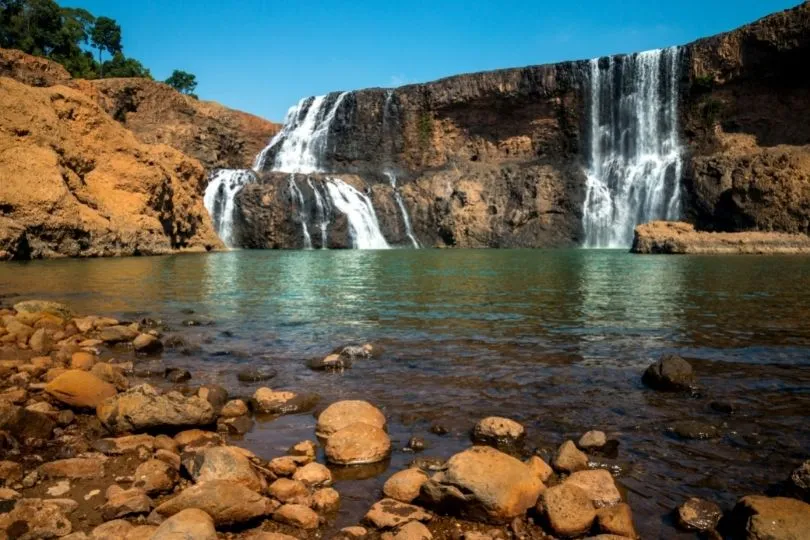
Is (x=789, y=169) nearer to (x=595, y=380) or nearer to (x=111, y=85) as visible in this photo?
(x=595, y=380)

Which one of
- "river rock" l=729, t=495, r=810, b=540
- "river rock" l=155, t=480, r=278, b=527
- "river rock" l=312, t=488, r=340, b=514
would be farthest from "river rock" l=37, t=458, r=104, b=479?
"river rock" l=729, t=495, r=810, b=540

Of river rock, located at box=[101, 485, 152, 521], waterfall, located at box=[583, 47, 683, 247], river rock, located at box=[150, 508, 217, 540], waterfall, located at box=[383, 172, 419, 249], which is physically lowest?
river rock, located at box=[101, 485, 152, 521]

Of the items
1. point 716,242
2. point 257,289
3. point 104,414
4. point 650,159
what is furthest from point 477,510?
point 650,159

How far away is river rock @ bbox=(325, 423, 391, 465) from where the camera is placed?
15.7 feet

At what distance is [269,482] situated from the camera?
4.30 metres

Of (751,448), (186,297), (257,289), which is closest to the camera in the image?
(751,448)

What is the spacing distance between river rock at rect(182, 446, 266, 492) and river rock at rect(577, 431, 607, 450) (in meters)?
2.63

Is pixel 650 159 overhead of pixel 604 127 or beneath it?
beneath

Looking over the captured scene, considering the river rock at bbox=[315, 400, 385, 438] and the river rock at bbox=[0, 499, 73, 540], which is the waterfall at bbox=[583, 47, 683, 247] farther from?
the river rock at bbox=[0, 499, 73, 540]

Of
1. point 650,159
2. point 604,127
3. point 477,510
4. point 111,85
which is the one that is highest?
point 111,85

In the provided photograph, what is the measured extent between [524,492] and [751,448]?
2384 millimetres

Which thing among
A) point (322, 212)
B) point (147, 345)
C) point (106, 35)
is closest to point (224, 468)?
point (147, 345)

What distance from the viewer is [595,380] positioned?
7227 mm

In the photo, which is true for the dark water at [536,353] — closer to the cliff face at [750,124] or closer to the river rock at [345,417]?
the river rock at [345,417]
